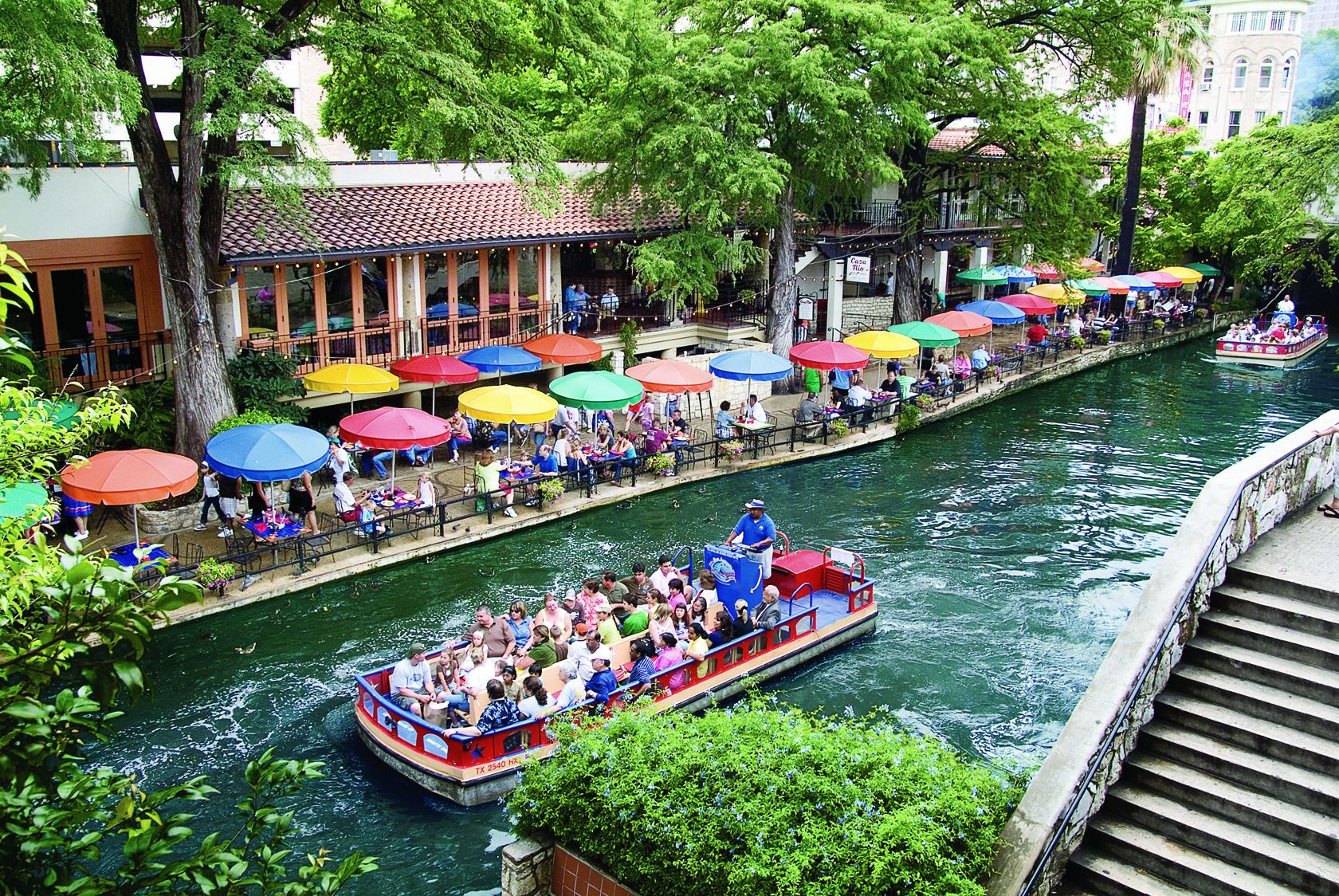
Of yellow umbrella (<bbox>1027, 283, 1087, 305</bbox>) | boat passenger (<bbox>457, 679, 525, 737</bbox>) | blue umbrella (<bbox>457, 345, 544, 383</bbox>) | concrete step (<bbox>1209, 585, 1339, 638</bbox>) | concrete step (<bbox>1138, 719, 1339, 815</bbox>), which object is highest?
yellow umbrella (<bbox>1027, 283, 1087, 305</bbox>)

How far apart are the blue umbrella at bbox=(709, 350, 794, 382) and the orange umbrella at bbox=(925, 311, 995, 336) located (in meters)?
8.15

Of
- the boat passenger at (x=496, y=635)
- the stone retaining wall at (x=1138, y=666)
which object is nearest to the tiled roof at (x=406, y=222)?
the boat passenger at (x=496, y=635)

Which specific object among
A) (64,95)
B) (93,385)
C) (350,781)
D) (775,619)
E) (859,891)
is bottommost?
(350,781)

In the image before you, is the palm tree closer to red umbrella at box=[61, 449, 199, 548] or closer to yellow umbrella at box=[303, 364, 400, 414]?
yellow umbrella at box=[303, 364, 400, 414]

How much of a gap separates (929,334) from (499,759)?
2219 centimetres

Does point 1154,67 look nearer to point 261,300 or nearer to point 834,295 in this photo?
point 834,295

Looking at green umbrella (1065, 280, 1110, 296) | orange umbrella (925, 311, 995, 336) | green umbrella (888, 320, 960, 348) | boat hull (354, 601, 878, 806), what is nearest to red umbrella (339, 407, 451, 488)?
boat hull (354, 601, 878, 806)

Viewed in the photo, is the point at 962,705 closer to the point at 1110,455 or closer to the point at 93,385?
the point at 1110,455

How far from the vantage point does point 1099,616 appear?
19.0 metres

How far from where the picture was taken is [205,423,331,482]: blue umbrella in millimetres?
18438

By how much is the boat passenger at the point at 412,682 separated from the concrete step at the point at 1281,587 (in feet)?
30.2

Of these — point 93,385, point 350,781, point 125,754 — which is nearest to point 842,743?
point 350,781

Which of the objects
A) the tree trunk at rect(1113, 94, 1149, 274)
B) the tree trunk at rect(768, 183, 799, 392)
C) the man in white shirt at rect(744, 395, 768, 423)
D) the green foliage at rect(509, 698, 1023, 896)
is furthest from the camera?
the tree trunk at rect(1113, 94, 1149, 274)

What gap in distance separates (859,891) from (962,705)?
28.2 ft
